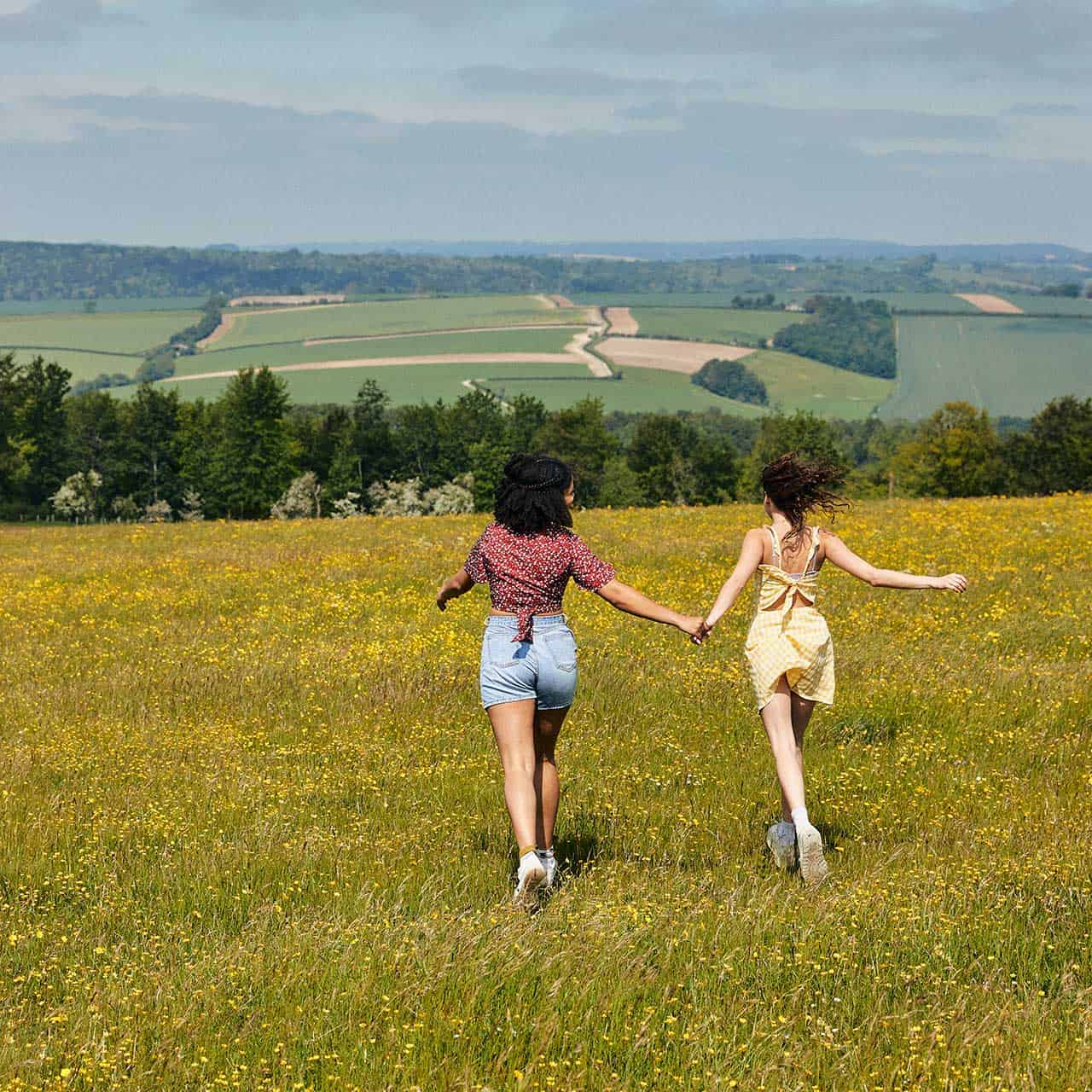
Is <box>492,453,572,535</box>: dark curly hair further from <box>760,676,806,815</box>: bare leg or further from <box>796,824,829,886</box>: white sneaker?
<box>796,824,829,886</box>: white sneaker

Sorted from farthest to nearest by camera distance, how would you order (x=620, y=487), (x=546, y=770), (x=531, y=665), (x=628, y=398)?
(x=628, y=398) < (x=620, y=487) < (x=546, y=770) < (x=531, y=665)

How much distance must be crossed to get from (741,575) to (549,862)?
2.09 meters

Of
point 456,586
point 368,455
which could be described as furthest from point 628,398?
point 456,586

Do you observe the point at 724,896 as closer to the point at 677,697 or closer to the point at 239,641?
the point at 677,697

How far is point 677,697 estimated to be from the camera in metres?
11.5

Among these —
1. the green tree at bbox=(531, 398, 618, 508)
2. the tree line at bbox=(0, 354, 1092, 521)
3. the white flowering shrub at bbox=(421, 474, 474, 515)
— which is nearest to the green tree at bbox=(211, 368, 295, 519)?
the tree line at bbox=(0, 354, 1092, 521)

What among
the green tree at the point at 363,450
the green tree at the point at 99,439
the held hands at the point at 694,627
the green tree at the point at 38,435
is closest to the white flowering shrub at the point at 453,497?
the green tree at the point at 363,450

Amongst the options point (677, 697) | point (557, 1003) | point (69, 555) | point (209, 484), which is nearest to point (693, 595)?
point (677, 697)

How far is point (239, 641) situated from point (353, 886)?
27.8 ft

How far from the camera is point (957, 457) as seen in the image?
96.6 m

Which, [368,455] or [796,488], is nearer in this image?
[796,488]

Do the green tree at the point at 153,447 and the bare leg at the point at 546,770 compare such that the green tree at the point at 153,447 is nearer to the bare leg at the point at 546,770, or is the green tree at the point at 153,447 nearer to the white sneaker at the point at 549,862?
the bare leg at the point at 546,770

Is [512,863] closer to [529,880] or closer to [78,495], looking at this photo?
[529,880]

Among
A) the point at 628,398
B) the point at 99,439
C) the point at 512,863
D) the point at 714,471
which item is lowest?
the point at 714,471
